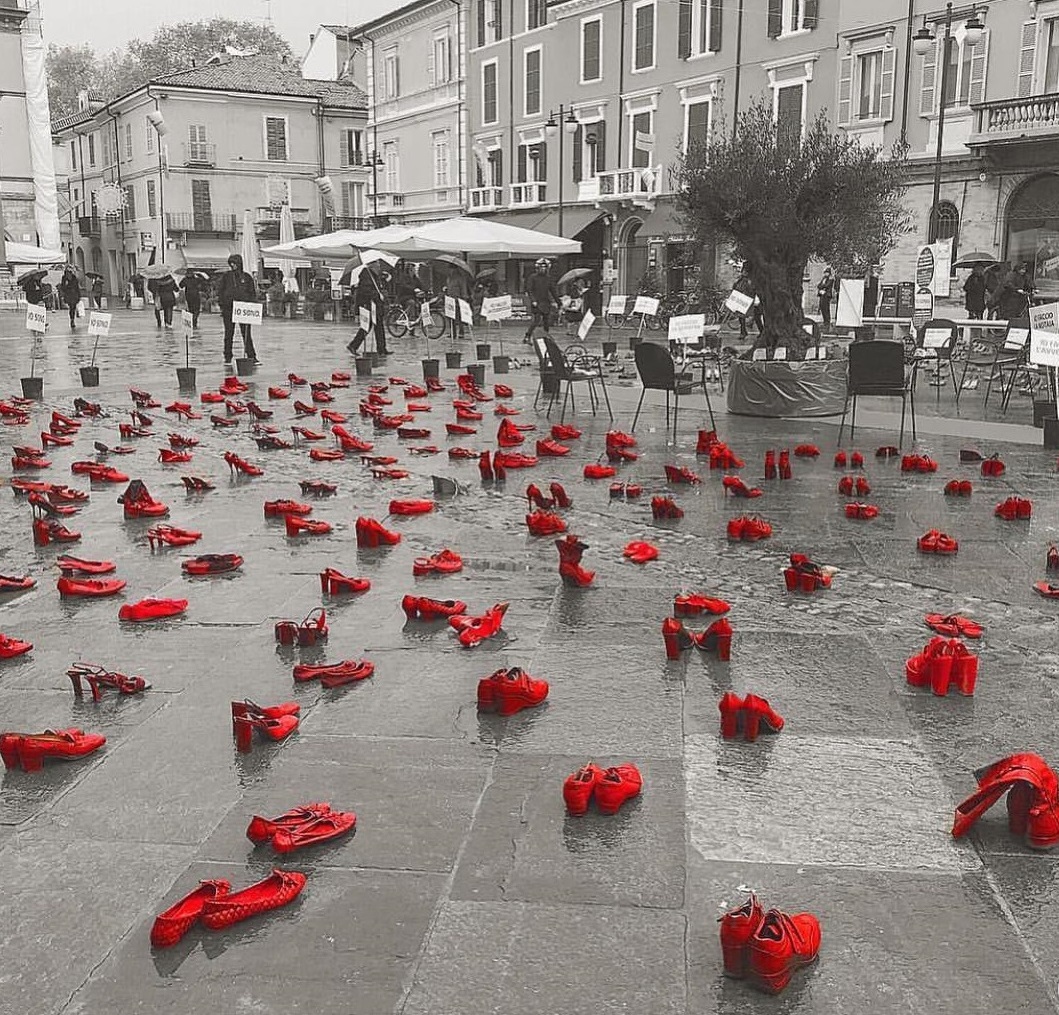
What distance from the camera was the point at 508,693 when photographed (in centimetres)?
385

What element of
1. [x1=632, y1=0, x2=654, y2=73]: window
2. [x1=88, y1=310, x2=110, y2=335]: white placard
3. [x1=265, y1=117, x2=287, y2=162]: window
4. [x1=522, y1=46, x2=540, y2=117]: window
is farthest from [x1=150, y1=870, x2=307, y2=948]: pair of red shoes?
[x1=265, y1=117, x2=287, y2=162]: window

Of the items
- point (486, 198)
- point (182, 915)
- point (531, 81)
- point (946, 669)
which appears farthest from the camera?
point (486, 198)

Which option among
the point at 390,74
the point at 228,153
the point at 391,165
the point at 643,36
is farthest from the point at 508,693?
the point at 228,153

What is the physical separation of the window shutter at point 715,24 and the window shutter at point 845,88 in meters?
5.46

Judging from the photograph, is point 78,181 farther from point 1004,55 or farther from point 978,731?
point 978,731

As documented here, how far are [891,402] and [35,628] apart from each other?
10.4 metres

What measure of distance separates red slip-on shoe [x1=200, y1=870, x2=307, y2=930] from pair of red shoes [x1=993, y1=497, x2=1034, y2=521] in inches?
207

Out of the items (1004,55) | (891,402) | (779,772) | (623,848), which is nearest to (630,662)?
(779,772)

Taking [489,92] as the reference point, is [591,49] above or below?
above

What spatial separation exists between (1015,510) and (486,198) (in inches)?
1551

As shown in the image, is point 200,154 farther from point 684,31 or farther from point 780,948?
point 780,948

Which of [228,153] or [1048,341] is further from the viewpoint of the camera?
[228,153]

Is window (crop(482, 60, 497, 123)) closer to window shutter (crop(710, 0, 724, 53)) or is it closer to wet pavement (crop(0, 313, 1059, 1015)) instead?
window shutter (crop(710, 0, 724, 53))

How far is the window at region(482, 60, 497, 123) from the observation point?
142ft
